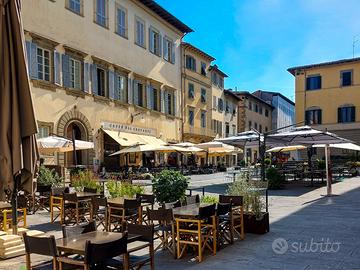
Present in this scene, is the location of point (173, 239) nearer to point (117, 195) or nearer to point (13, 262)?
point (13, 262)

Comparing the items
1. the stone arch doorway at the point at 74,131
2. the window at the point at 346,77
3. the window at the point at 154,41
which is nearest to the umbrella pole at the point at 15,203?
the stone arch doorway at the point at 74,131

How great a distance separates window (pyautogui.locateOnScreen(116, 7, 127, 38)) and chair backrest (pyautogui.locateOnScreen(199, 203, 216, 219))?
21511 mm

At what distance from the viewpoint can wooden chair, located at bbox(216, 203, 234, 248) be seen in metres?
6.48

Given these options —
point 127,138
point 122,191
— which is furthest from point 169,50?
point 122,191

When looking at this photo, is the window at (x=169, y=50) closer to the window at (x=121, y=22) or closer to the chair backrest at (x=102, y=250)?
the window at (x=121, y=22)

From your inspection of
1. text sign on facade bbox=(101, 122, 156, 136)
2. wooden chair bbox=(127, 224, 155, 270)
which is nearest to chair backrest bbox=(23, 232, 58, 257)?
wooden chair bbox=(127, 224, 155, 270)

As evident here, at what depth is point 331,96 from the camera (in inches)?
1620

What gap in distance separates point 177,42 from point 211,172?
11.4 meters

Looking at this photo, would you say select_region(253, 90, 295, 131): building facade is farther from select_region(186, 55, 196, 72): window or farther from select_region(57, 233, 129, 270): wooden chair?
select_region(57, 233, 129, 270): wooden chair

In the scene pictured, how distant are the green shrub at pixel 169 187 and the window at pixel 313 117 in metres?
35.8

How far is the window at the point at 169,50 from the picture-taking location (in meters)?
32.1

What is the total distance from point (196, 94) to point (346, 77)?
15498 mm

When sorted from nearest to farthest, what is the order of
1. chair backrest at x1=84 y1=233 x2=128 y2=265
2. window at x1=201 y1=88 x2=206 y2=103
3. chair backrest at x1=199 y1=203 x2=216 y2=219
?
chair backrest at x1=84 y1=233 x2=128 y2=265, chair backrest at x1=199 y1=203 x2=216 y2=219, window at x1=201 y1=88 x2=206 y2=103

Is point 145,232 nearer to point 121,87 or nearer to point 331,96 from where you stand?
point 121,87
